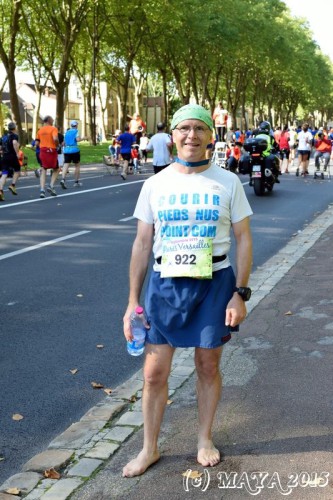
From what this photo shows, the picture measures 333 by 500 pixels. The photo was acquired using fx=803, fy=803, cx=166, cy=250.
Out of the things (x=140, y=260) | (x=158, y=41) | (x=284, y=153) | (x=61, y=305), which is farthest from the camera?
(x=158, y=41)

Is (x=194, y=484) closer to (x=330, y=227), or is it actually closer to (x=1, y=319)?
(x=1, y=319)

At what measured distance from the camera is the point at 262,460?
385cm

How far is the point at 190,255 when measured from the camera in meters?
3.62

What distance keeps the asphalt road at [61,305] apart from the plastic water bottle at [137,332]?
917 mm

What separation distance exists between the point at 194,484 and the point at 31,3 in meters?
42.9

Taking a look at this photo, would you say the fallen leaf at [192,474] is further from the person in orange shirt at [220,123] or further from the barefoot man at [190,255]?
the person in orange shirt at [220,123]

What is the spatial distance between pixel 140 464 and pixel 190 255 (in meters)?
1.02

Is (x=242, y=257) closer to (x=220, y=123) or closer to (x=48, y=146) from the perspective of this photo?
(x=48, y=146)

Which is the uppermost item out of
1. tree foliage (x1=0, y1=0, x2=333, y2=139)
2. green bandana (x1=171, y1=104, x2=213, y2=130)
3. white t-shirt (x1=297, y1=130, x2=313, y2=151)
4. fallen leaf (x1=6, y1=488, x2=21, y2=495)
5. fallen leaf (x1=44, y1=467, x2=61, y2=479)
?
tree foliage (x1=0, y1=0, x2=333, y2=139)

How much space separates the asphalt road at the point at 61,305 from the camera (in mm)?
4852

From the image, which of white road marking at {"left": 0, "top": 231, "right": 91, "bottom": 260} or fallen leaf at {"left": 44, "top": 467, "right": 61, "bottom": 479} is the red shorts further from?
fallen leaf at {"left": 44, "top": 467, "right": 61, "bottom": 479}

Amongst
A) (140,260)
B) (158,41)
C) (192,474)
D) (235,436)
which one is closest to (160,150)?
(235,436)

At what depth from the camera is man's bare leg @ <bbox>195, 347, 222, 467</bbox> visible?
381 cm

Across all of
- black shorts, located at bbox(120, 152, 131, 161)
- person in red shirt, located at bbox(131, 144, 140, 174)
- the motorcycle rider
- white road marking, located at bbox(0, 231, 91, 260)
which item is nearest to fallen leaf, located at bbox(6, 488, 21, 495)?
white road marking, located at bbox(0, 231, 91, 260)
